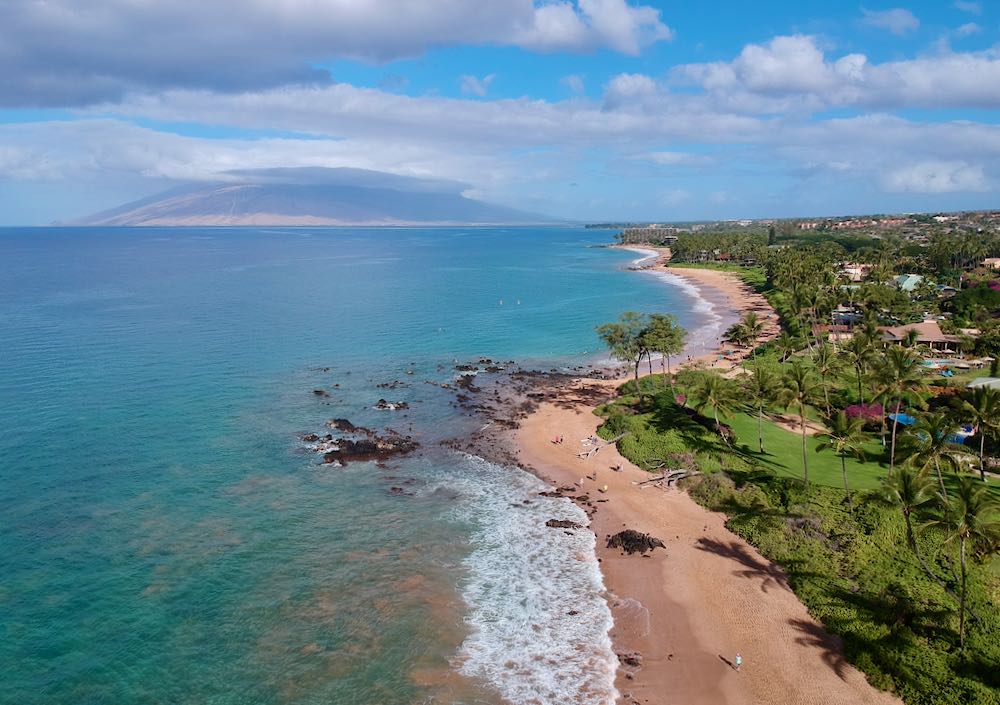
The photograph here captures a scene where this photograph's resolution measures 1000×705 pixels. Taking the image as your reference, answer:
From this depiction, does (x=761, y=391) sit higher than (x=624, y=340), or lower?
lower

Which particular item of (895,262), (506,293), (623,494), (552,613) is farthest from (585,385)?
(895,262)

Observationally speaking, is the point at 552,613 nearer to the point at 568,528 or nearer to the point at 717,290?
the point at 568,528

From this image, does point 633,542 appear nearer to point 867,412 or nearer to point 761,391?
point 761,391

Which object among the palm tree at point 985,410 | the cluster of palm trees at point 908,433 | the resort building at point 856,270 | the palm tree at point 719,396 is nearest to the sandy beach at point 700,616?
the cluster of palm trees at point 908,433

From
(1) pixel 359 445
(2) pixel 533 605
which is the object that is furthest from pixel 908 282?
(2) pixel 533 605

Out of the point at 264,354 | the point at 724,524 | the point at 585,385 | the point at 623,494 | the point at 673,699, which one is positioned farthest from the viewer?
the point at 264,354
